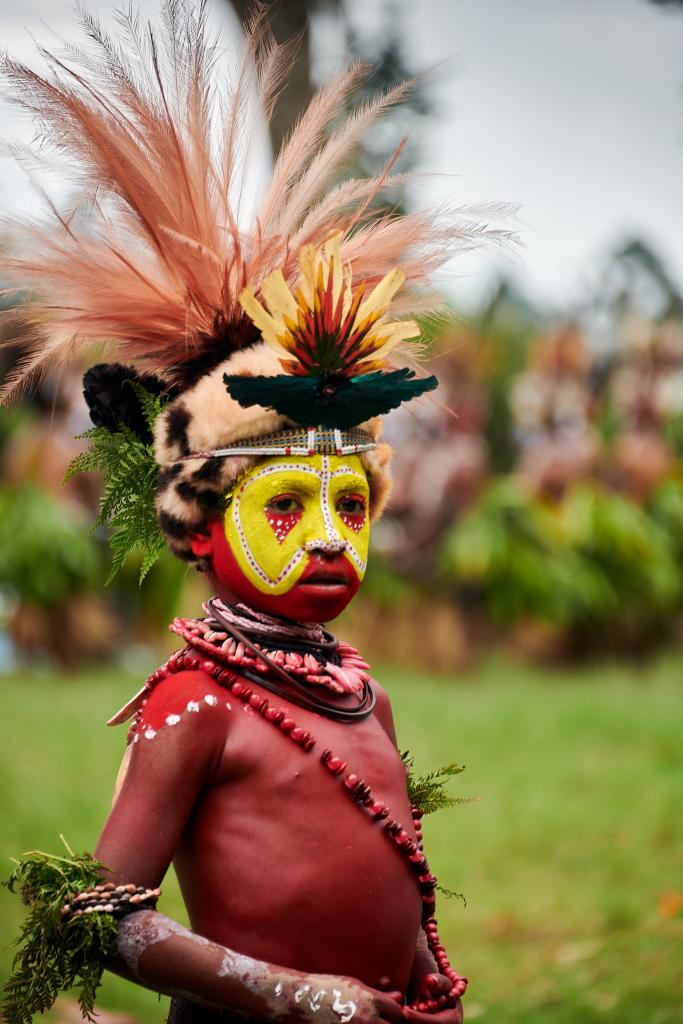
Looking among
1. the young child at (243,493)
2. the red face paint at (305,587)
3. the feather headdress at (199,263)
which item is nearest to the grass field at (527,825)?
the young child at (243,493)

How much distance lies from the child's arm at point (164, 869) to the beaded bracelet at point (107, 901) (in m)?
0.02

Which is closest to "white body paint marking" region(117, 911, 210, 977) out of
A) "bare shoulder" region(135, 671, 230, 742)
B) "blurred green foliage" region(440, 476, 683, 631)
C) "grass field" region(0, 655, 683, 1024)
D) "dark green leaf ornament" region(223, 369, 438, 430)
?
"bare shoulder" region(135, 671, 230, 742)

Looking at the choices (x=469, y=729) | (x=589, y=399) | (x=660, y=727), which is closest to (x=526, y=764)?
(x=469, y=729)

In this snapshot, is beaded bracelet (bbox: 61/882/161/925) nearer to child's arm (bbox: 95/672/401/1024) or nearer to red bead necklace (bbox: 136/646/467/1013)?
child's arm (bbox: 95/672/401/1024)

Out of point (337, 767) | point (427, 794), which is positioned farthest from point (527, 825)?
point (337, 767)

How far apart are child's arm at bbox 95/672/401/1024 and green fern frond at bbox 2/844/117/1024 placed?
42mm

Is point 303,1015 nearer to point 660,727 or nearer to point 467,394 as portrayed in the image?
point 660,727

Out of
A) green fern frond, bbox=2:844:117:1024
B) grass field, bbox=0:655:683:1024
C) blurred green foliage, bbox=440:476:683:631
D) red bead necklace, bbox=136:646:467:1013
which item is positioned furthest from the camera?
blurred green foliage, bbox=440:476:683:631

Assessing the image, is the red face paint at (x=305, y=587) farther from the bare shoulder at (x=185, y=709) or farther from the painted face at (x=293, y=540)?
the bare shoulder at (x=185, y=709)

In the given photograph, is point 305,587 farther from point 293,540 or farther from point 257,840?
point 257,840

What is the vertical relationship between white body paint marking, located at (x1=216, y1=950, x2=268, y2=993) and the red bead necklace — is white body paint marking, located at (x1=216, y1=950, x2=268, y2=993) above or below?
below

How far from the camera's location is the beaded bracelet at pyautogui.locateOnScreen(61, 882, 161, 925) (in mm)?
2070

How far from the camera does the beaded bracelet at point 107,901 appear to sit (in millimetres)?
2070

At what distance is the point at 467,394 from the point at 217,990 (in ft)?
26.1
